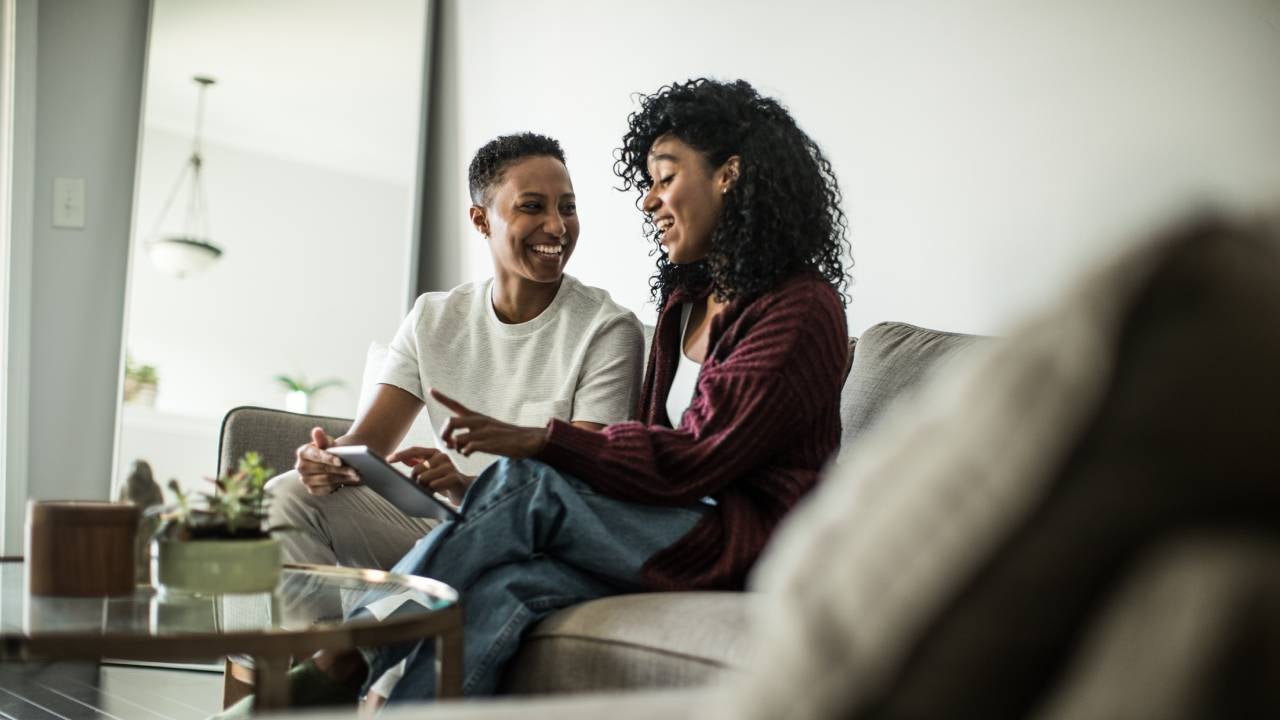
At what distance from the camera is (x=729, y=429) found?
163 centimetres

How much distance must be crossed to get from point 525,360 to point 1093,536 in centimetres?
194

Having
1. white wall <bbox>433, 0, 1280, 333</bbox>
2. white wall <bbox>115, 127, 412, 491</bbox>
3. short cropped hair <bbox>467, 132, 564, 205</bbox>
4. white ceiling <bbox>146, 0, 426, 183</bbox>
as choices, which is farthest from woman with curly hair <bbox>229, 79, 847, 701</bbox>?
white ceiling <bbox>146, 0, 426, 183</bbox>

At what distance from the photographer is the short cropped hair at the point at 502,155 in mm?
2445

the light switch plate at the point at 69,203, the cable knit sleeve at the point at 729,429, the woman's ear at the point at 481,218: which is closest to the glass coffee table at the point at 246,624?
the cable knit sleeve at the point at 729,429

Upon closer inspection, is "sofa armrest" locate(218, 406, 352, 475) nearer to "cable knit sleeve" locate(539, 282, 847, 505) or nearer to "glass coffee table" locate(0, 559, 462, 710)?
"glass coffee table" locate(0, 559, 462, 710)

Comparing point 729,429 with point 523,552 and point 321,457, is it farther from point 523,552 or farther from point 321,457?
point 321,457

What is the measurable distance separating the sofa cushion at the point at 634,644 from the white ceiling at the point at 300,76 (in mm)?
2202

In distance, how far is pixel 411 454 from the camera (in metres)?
1.91

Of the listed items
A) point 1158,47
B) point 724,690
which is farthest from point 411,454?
point 724,690

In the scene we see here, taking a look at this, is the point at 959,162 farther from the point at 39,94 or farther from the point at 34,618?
the point at 39,94

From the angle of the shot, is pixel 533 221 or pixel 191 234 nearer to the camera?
pixel 533 221

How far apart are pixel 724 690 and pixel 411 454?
154 centimetres

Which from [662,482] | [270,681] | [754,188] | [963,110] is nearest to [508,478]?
[662,482]

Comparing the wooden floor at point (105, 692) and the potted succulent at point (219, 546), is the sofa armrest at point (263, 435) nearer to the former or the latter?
the wooden floor at point (105, 692)
